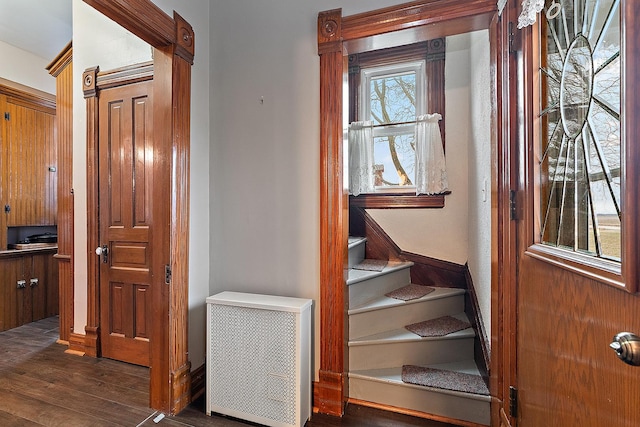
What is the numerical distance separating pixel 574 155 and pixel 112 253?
286 centimetres

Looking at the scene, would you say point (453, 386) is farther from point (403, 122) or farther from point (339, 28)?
point (403, 122)

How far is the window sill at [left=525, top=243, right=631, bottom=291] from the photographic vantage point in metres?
0.67

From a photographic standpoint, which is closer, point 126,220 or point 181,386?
point 181,386

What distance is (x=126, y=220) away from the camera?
2373 mm

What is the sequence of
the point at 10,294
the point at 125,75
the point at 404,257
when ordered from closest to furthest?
1. the point at 125,75
2. the point at 404,257
3. the point at 10,294

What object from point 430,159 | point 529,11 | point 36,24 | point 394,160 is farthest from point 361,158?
point 36,24

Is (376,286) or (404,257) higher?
(404,257)

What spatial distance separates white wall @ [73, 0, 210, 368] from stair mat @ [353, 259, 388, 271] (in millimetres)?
1271

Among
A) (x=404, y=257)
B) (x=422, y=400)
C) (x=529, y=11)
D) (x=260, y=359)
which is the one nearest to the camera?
(x=529, y=11)

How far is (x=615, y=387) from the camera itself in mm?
683

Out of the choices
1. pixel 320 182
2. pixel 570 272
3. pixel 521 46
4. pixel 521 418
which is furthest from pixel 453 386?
pixel 521 46

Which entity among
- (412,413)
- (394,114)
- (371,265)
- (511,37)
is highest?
(394,114)

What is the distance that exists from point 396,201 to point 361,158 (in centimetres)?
56

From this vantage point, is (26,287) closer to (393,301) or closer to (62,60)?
(62,60)
